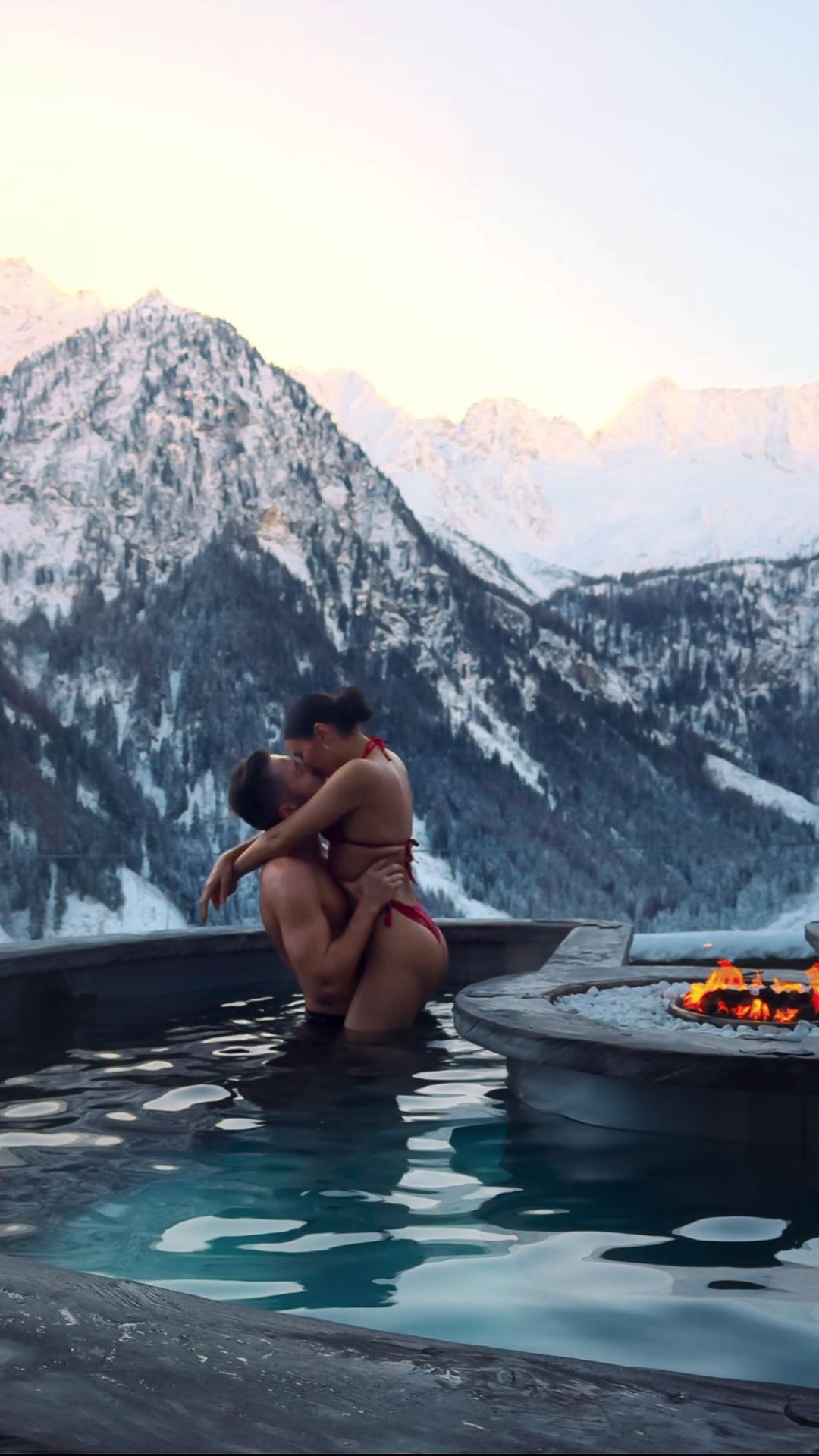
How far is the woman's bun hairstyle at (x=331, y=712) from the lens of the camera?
184 inches

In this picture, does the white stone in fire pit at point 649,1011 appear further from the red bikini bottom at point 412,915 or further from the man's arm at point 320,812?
the man's arm at point 320,812

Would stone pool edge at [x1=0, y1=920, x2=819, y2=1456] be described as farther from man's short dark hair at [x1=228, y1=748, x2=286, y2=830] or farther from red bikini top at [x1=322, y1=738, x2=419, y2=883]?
man's short dark hair at [x1=228, y1=748, x2=286, y2=830]

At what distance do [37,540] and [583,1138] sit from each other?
68.7 metres

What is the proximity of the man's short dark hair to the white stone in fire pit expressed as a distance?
52.7 inches

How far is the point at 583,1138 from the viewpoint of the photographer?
10.2ft

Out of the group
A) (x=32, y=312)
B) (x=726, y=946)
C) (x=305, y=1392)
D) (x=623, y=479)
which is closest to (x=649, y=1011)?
(x=305, y=1392)

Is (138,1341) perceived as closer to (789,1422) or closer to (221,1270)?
(789,1422)

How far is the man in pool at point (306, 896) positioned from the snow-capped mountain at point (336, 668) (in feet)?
119

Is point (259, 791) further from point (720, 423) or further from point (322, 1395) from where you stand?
point (720, 423)

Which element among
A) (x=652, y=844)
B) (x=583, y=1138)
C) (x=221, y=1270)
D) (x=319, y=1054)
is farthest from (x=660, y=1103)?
(x=652, y=844)

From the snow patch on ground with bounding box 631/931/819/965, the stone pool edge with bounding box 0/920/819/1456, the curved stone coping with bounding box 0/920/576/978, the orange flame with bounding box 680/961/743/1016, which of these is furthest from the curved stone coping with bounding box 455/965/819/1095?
the snow patch on ground with bounding box 631/931/819/965

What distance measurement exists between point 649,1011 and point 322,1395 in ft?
9.03

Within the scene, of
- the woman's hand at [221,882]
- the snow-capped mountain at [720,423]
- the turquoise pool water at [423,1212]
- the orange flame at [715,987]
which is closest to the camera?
the turquoise pool water at [423,1212]

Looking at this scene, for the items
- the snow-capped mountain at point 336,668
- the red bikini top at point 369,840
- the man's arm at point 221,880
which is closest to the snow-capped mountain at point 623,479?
the snow-capped mountain at point 336,668
